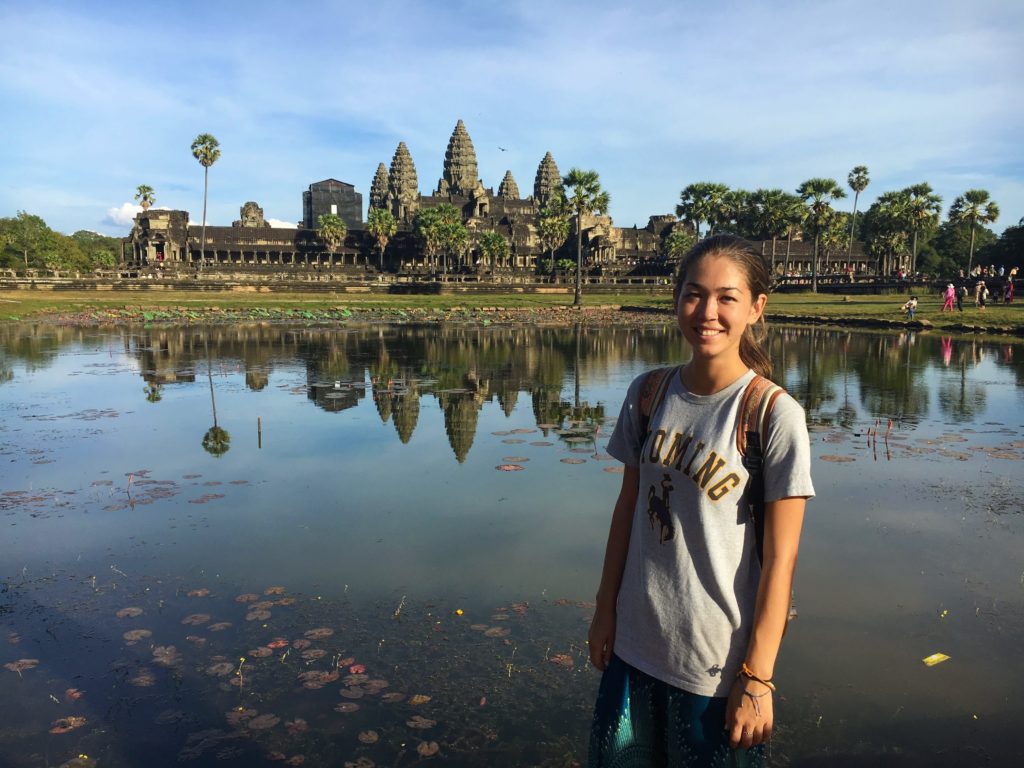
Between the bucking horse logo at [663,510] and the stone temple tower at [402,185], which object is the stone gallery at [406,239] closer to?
the stone temple tower at [402,185]

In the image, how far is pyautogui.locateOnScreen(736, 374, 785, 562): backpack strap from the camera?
2258mm

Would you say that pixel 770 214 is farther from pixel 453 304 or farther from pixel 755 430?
pixel 755 430

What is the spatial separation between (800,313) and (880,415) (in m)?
26.5

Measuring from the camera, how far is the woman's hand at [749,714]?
2.20m

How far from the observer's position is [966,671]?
14.1 ft

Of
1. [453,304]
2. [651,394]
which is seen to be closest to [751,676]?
[651,394]

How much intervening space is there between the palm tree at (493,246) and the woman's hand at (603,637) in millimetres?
78736

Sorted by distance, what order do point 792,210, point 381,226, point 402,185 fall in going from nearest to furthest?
point 792,210 < point 381,226 < point 402,185

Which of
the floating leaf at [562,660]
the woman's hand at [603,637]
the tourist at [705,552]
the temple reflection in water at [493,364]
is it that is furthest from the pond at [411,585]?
the tourist at [705,552]

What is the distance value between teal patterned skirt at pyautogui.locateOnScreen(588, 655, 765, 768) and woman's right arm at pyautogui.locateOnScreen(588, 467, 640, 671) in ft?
0.25

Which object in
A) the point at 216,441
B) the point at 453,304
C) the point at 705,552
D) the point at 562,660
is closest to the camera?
the point at 705,552

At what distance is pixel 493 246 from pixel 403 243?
11.9 metres

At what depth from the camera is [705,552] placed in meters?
2.32

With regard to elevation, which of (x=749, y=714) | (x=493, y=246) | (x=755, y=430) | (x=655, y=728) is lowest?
(x=655, y=728)
